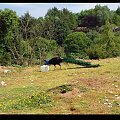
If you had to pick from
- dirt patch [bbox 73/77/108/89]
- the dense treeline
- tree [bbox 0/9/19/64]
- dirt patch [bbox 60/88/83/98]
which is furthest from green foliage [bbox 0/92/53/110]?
tree [bbox 0/9/19/64]

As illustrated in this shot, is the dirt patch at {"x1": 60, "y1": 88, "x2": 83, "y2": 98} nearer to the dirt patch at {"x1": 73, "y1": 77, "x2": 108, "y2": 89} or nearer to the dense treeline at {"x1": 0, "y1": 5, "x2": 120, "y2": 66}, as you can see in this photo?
the dirt patch at {"x1": 73, "y1": 77, "x2": 108, "y2": 89}

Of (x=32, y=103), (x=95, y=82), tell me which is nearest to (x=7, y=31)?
(x=95, y=82)

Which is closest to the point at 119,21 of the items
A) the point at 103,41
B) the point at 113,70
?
the point at 103,41

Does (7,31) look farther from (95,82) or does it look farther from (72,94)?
(72,94)

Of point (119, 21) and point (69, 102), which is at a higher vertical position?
point (119, 21)

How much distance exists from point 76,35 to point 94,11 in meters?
17.4

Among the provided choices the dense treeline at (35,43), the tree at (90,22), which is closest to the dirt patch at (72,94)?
the dense treeline at (35,43)

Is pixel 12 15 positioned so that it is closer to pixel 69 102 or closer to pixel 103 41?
pixel 103 41

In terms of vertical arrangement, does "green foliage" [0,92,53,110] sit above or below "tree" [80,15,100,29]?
below

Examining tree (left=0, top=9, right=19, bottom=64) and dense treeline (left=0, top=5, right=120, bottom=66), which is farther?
dense treeline (left=0, top=5, right=120, bottom=66)

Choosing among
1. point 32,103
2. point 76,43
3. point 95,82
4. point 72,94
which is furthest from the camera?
point 76,43

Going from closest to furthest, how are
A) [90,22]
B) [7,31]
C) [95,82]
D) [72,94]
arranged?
[72,94] → [95,82] → [7,31] → [90,22]
